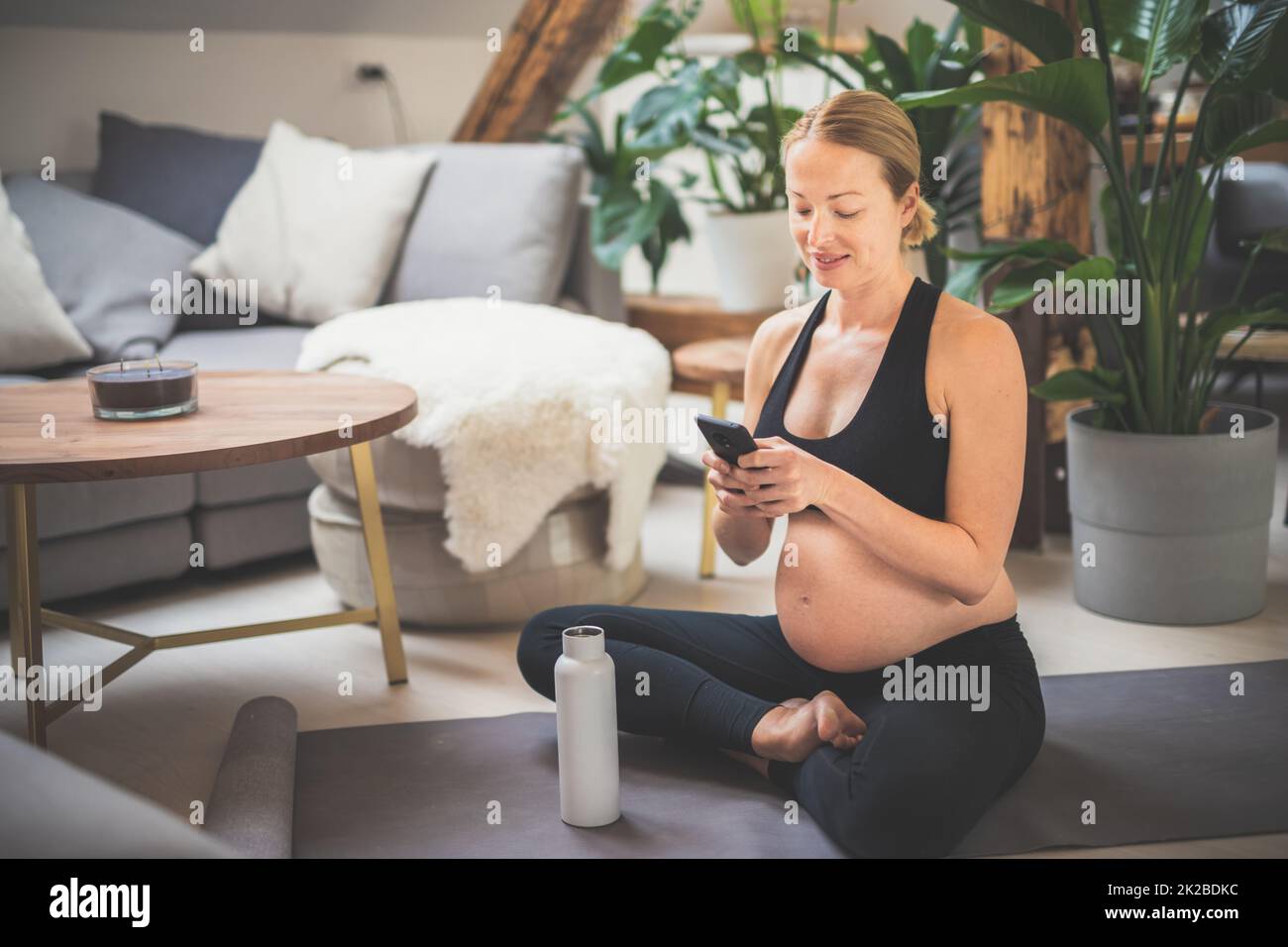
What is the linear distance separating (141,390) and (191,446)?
239 mm

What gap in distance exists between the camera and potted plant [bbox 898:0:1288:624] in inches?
85.9

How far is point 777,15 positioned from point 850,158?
1966 mm

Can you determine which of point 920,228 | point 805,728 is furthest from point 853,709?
point 920,228

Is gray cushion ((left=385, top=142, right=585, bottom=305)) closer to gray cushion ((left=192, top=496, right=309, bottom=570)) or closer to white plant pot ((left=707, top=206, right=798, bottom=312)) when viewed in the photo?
white plant pot ((left=707, top=206, right=798, bottom=312))

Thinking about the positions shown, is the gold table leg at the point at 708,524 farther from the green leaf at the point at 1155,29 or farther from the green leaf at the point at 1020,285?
the green leaf at the point at 1155,29

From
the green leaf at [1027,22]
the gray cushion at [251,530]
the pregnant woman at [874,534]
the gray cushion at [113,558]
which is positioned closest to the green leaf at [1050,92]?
the green leaf at [1027,22]

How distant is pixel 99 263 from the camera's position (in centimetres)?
299

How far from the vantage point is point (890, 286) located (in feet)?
5.44

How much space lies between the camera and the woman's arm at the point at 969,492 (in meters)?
1.52

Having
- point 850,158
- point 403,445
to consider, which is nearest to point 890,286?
point 850,158

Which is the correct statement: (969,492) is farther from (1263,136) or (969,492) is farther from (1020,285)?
(1263,136)

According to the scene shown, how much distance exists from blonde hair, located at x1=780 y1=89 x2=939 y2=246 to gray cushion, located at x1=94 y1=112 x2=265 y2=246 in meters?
2.18

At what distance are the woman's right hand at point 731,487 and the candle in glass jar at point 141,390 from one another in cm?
89

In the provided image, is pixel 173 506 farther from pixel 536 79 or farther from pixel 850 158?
pixel 536 79
